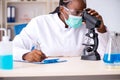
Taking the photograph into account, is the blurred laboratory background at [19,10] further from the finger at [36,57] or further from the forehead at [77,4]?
the finger at [36,57]

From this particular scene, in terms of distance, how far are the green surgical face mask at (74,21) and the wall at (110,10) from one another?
1.62 metres

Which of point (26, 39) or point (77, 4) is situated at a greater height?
point (77, 4)

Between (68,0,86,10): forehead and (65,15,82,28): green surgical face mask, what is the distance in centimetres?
8

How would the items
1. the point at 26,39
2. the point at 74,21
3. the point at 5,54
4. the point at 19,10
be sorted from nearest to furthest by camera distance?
the point at 5,54, the point at 74,21, the point at 26,39, the point at 19,10

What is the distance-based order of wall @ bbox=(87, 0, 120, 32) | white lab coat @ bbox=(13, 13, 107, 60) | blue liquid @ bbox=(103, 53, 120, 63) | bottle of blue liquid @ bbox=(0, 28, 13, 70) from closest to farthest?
bottle of blue liquid @ bbox=(0, 28, 13, 70)
blue liquid @ bbox=(103, 53, 120, 63)
white lab coat @ bbox=(13, 13, 107, 60)
wall @ bbox=(87, 0, 120, 32)

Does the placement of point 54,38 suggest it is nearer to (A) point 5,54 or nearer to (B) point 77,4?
(B) point 77,4

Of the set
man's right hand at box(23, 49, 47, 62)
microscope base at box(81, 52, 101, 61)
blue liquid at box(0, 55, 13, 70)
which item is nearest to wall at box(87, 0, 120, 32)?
microscope base at box(81, 52, 101, 61)

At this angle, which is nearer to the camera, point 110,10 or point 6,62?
point 6,62

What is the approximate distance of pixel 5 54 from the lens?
123 centimetres

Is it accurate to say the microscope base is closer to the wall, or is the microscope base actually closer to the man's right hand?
the man's right hand

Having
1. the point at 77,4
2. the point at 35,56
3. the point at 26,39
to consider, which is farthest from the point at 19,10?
the point at 35,56

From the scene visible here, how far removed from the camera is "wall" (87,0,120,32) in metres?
3.53

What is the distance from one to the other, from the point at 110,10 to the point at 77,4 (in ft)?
5.88

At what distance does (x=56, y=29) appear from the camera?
204 cm
